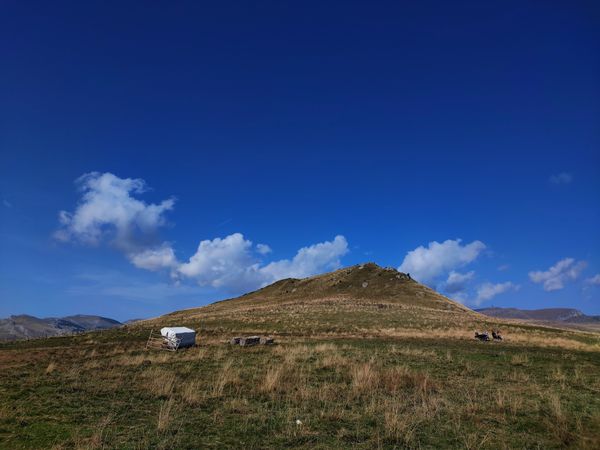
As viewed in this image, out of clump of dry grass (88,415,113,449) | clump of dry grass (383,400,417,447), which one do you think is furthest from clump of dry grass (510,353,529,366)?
clump of dry grass (88,415,113,449)

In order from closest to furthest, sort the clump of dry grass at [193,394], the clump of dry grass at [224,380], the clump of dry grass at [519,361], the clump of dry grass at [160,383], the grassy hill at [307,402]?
the grassy hill at [307,402] < the clump of dry grass at [193,394] < the clump of dry grass at [224,380] < the clump of dry grass at [160,383] < the clump of dry grass at [519,361]

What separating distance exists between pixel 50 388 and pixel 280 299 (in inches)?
3463

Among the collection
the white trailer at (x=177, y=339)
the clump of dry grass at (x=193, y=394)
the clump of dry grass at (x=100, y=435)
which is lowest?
the clump of dry grass at (x=100, y=435)

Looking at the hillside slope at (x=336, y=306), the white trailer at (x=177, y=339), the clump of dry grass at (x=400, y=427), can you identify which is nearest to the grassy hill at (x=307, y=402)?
the clump of dry grass at (x=400, y=427)

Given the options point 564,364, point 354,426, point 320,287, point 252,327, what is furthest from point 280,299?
point 354,426

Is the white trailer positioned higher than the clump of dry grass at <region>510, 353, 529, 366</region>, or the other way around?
the white trailer

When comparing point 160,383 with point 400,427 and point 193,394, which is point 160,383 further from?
point 400,427

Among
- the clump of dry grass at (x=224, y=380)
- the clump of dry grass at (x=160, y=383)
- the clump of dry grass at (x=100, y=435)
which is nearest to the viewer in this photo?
the clump of dry grass at (x=100, y=435)

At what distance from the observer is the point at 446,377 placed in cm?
1647

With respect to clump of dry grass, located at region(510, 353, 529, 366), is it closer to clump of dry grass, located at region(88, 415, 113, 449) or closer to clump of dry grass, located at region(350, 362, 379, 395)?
clump of dry grass, located at region(350, 362, 379, 395)

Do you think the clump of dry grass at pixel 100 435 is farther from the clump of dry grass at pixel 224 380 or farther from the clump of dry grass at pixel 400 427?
the clump of dry grass at pixel 400 427

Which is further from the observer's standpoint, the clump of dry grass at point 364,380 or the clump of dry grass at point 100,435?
the clump of dry grass at point 364,380

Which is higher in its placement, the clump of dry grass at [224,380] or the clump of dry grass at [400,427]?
the clump of dry grass at [224,380]

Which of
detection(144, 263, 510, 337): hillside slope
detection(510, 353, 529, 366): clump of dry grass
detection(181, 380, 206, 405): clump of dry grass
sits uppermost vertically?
detection(144, 263, 510, 337): hillside slope
